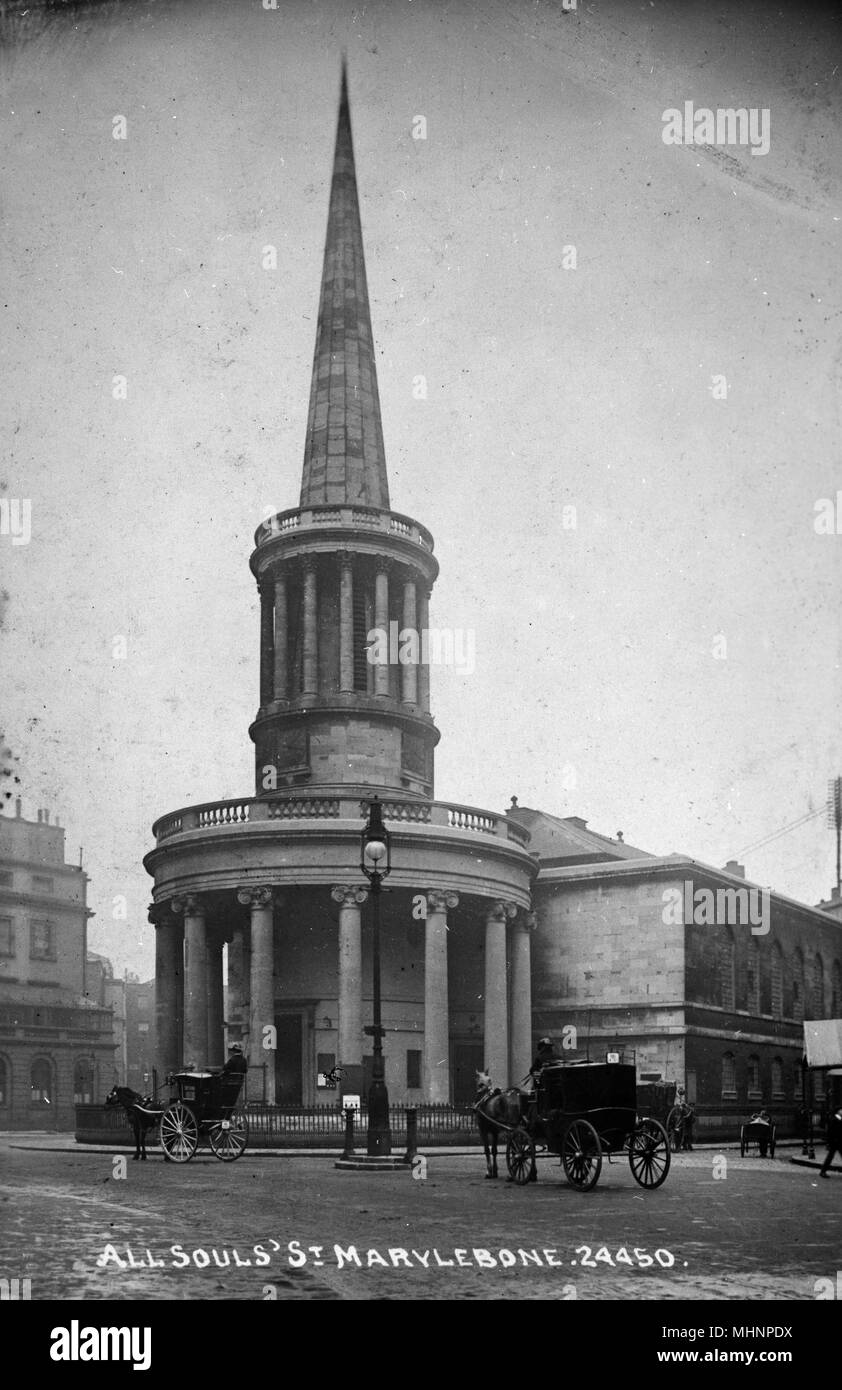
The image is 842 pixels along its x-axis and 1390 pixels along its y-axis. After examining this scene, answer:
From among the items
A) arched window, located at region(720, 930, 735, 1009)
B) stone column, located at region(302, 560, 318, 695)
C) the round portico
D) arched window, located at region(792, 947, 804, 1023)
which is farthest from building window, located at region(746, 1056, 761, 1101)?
stone column, located at region(302, 560, 318, 695)

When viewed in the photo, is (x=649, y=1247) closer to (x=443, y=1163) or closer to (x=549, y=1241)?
(x=549, y=1241)

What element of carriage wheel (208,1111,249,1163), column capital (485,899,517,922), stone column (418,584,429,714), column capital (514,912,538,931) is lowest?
carriage wheel (208,1111,249,1163)

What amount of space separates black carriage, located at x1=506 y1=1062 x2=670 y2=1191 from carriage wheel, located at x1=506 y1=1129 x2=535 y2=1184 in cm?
35

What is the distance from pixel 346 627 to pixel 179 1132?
66.6ft

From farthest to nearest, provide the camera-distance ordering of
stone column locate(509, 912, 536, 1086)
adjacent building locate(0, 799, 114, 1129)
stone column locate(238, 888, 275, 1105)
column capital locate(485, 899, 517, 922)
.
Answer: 1. adjacent building locate(0, 799, 114, 1129)
2. stone column locate(509, 912, 536, 1086)
3. column capital locate(485, 899, 517, 922)
4. stone column locate(238, 888, 275, 1105)

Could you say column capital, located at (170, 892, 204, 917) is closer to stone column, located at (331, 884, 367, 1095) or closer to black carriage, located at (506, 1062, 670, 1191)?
stone column, located at (331, 884, 367, 1095)

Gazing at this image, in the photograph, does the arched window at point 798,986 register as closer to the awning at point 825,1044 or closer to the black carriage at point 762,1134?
the black carriage at point 762,1134

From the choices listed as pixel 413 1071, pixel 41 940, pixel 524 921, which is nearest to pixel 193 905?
pixel 413 1071

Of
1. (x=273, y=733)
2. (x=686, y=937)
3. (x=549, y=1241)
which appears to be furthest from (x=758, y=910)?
(x=549, y=1241)

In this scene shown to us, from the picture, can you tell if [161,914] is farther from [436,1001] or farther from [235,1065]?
[235,1065]

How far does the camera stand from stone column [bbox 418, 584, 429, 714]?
1826 inches

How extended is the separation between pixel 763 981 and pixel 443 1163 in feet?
92.9

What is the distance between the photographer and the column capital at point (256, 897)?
3944 centimetres
